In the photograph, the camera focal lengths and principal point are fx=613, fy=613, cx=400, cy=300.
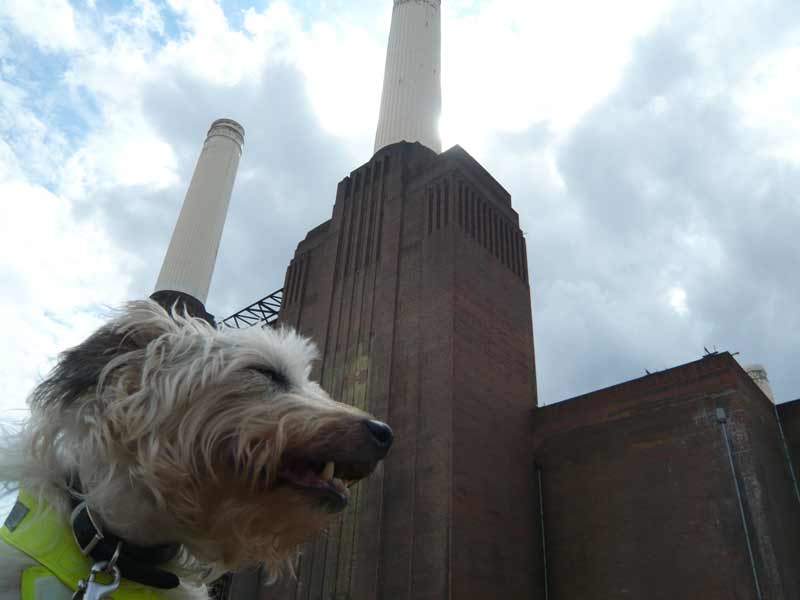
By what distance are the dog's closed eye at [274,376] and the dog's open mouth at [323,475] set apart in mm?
337

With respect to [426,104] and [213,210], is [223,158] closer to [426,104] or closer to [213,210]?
[213,210]

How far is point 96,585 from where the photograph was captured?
5.65 feet

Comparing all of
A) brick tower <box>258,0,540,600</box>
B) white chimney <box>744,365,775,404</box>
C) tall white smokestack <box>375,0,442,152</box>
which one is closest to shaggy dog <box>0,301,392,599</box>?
brick tower <box>258,0,540,600</box>

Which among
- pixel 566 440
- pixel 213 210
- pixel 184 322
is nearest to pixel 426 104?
pixel 213 210

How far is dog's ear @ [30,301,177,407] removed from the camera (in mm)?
2037

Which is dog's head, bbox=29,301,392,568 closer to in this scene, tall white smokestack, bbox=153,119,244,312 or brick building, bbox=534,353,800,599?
brick building, bbox=534,353,800,599

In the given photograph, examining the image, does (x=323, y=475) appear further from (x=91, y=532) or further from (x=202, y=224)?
(x=202, y=224)

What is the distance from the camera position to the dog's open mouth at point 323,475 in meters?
1.96

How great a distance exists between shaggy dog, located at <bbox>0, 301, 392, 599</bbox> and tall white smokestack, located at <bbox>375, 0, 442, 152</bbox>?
30204 mm

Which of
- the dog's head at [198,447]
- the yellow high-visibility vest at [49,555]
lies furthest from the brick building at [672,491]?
the yellow high-visibility vest at [49,555]

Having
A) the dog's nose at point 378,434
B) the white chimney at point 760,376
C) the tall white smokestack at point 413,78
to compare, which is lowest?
the dog's nose at point 378,434

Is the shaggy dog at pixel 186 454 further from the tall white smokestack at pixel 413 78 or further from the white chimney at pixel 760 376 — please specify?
the white chimney at pixel 760 376

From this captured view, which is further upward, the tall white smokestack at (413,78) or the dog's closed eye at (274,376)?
the tall white smokestack at (413,78)

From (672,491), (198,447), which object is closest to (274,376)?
(198,447)
